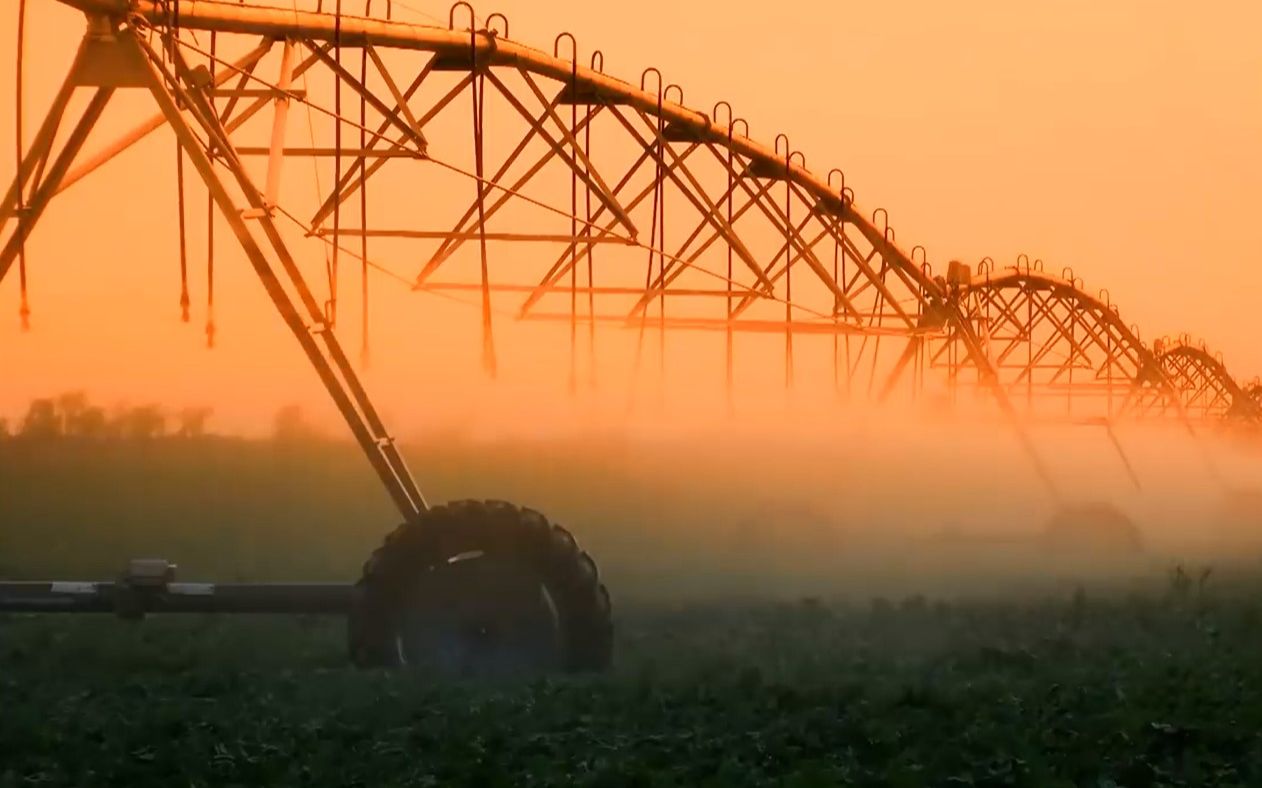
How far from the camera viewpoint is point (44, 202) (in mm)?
15836

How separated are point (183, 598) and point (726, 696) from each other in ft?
14.6

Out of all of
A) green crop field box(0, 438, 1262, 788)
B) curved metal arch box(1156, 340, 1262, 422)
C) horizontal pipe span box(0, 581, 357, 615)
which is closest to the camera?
green crop field box(0, 438, 1262, 788)

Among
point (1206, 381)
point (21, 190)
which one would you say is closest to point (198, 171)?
point (21, 190)

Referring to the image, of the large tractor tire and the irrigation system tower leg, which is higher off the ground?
the irrigation system tower leg

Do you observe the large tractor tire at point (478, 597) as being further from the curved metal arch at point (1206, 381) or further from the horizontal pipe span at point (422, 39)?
the curved metal arch at point (1206, 381)

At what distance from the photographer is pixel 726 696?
1332cm

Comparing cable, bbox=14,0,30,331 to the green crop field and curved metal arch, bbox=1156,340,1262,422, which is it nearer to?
the green crop field

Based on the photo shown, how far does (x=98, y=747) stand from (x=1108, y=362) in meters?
45.5

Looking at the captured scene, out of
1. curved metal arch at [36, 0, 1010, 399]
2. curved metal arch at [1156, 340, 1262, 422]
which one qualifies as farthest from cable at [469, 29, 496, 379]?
curved metal arch at [1156, 340, 1262, 422]

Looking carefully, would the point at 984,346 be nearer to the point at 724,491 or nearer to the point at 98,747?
the point at 724,491

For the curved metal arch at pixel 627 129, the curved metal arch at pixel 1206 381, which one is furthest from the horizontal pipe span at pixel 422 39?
the curved metal arch at pixel 1206 381

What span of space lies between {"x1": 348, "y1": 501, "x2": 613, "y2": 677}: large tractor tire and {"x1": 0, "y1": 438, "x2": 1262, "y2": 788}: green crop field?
1.30 ft

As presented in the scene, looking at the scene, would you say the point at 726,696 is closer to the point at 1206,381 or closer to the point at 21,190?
the point at 21,190

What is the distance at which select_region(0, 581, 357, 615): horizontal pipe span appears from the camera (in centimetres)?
1562
